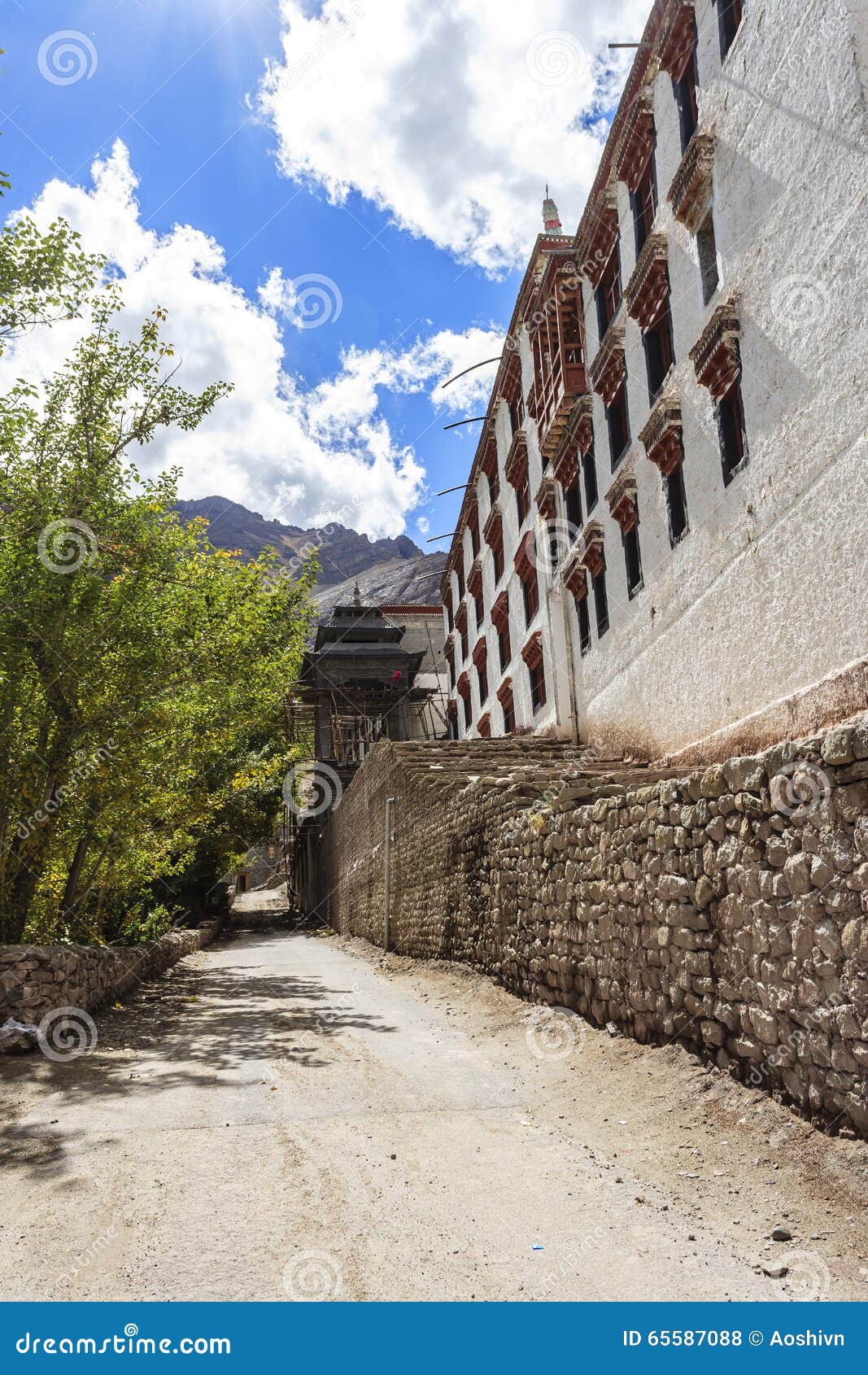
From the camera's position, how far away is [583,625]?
738 inches

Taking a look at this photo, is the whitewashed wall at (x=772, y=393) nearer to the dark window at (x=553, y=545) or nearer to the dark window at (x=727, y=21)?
the dark window at (x=727, y=21)

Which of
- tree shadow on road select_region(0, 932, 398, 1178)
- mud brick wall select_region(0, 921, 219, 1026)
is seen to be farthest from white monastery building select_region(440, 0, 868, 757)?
mud brick wall select_region(0, 921, 219, 1026)

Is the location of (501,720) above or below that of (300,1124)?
above

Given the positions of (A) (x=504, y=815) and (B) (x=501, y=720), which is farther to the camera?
(B) (x=501, y=720)

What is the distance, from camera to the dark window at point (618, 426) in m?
16.4

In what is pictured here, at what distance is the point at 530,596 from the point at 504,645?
11.0 ft

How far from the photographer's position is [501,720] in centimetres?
2600

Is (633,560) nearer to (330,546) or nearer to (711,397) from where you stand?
(711,397)

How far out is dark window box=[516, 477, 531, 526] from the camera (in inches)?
899

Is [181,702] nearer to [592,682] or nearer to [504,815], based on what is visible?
[504,815]

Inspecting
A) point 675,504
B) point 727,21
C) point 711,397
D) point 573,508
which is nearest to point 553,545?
point 573,508

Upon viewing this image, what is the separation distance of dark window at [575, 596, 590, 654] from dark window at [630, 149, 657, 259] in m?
6.67

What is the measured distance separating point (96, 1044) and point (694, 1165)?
6576 millimetres
